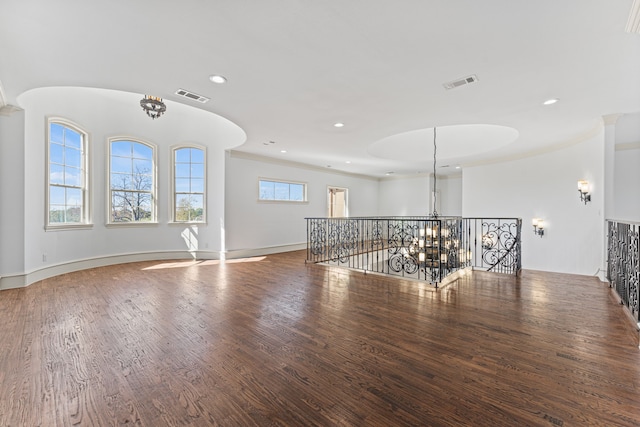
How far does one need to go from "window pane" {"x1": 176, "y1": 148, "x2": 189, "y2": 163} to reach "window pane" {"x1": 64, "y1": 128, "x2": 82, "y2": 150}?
1.99m

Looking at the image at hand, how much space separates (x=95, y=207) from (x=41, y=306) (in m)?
3.23

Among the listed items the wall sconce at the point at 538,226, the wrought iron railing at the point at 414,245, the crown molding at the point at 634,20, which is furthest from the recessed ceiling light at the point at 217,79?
the wall sconce at the point at 538,226

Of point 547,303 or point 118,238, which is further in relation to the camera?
point 118,238

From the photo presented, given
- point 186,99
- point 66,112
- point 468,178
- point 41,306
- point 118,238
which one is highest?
point 66,112

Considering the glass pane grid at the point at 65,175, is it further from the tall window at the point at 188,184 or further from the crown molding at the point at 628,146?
the crown molding at the point at 628,146

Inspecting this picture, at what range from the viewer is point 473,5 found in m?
2.04

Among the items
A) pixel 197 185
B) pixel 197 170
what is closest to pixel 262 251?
pixel 197 185

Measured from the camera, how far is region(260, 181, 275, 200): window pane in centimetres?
799

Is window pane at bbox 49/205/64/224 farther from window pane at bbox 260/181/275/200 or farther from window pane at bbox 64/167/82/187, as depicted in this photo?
window pane at bbox 260/181/275/200

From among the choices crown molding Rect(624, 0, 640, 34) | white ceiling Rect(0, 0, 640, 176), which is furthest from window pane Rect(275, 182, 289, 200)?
crown molding Rect(624, 0, 640, 34)

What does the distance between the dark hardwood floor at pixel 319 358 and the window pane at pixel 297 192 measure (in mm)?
5053

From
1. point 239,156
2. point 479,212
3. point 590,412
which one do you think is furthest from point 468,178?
point 590,412

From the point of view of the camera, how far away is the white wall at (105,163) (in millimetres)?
4797

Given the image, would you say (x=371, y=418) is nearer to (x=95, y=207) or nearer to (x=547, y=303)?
(x=547, y=303)
